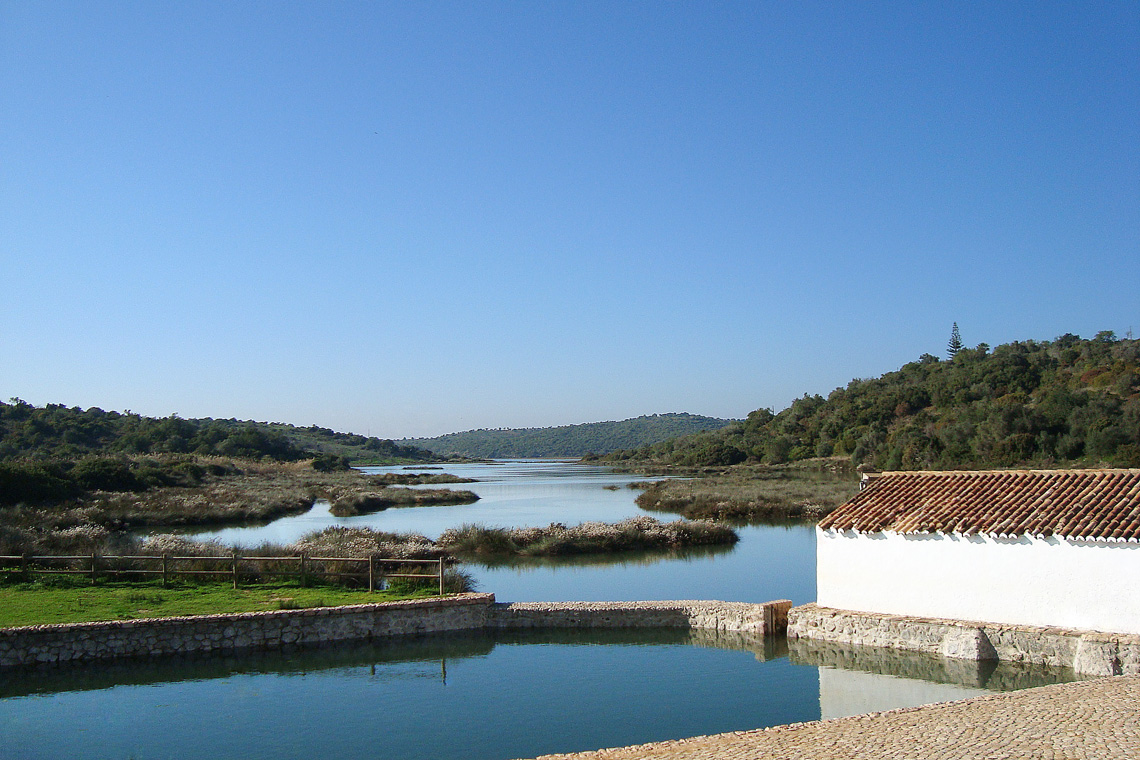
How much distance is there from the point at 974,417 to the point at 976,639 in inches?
2364

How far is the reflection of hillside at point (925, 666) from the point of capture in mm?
12914

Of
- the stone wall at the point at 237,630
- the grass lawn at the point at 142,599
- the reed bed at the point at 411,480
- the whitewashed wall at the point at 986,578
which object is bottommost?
the reed bed at the point at 411,480

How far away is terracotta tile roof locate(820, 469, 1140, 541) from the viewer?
13557mm

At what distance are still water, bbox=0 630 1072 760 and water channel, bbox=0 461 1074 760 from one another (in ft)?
0.11

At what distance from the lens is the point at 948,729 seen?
30.0ft

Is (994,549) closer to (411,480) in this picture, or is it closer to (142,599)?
(142,599)

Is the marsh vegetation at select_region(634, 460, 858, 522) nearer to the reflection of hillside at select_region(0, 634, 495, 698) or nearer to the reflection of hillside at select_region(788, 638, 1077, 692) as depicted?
the reflection of hillside at select_region(788, 638, 1077, 692)

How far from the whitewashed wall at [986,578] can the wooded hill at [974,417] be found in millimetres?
35783

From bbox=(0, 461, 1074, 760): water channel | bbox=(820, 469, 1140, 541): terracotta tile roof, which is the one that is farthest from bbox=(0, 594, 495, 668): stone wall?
bbox=(820, 469, 1140, 541): terracotta tile roof

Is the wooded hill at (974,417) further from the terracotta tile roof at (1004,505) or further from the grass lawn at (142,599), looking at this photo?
the grass lawn at (142,599)

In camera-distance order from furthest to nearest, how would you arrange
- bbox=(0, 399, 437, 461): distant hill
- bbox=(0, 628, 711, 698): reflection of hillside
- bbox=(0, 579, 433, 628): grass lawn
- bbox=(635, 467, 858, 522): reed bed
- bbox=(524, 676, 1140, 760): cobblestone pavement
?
bbox=(0, 399, 437, 461): distant hill < bbox=(635, 467, 858, 522): reed bed < bbox=(0, 579, 433, 628): grass lawn < bbox=(0, 628, 711, 698): reflection of hillside < bbox=(524, 676, 1140, 760): cobblestone pavement

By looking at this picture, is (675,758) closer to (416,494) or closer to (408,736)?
(408,736)

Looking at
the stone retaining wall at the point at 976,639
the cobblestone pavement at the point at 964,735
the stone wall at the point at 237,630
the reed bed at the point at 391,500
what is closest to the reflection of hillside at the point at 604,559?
the stone wall at the point at 237,630

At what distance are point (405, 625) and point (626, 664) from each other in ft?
14.8
